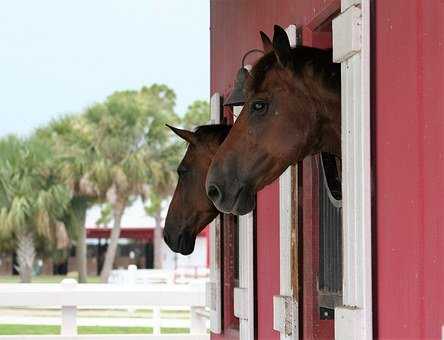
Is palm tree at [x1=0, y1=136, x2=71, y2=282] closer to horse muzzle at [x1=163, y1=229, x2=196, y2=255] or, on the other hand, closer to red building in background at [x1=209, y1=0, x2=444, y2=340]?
horse muzzle at [x1=163, y1=229, x2=196, y2=255]

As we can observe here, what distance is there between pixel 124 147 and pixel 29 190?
364 cm

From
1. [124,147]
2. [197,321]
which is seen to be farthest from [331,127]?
[124,147]

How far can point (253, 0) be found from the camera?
4781 millimetres

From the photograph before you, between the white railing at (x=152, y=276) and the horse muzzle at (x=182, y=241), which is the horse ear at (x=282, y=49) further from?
the white railing at (x=152, y=276)

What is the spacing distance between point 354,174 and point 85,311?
752 inches

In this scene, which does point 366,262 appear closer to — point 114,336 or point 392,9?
point 392,9

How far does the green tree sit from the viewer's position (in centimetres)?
3144

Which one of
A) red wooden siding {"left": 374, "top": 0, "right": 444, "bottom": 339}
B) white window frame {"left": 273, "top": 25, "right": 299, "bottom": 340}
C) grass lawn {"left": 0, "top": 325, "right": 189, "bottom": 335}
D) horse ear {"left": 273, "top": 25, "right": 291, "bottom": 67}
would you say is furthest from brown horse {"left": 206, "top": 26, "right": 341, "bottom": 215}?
grass lawn {"left": 0, "top": 325, "right": 189, "bottom": 335}

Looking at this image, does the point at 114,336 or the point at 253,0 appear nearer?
the point at 253,0

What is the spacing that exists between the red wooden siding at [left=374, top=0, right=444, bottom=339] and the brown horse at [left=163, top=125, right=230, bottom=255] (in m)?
1.82

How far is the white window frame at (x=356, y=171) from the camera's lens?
2.89 m

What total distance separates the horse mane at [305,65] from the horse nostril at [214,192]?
364 millimetres

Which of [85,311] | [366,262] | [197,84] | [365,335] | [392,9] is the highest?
[197,84]

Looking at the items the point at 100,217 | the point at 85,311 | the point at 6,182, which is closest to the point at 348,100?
the point at 85,311
